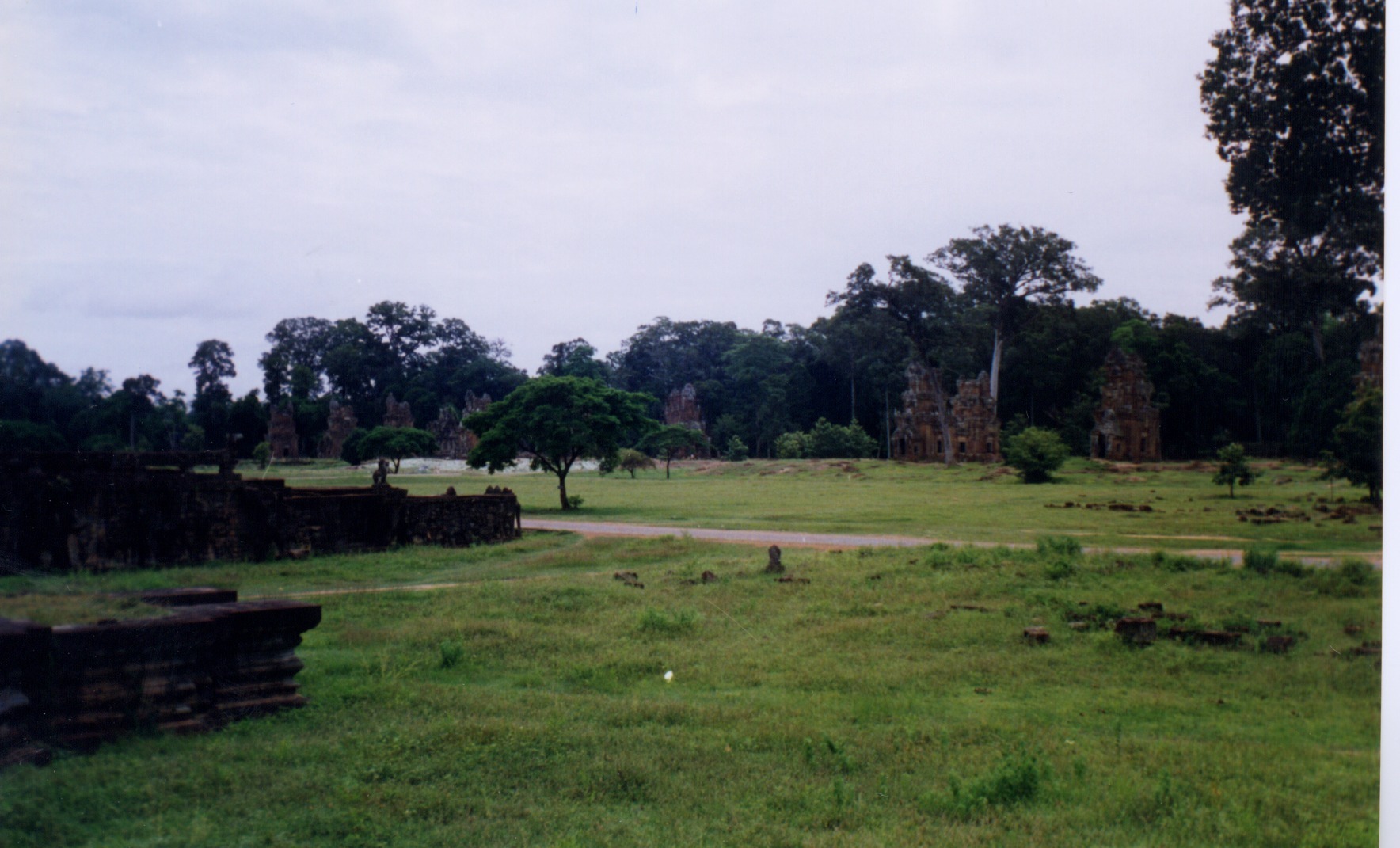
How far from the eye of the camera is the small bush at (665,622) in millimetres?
6008

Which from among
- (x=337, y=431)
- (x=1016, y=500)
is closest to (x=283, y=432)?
(x=337, y=431)

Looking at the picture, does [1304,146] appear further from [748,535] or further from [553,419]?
[748,535]

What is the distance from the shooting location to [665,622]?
6066mm

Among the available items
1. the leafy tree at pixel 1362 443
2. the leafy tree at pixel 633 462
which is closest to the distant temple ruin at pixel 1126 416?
the leafy tree at pixel 1362 443

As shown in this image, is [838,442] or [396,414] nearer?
[396,414]

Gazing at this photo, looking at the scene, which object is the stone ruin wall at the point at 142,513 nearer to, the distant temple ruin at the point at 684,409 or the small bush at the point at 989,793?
the distant temple ruin at the point at 684,409

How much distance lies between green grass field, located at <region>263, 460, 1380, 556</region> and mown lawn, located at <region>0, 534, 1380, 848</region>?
0.27 metres

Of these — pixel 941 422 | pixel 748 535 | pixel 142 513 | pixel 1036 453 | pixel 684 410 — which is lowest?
pixel 748 535

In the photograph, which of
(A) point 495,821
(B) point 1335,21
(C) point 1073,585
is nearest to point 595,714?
(A) point 495,821

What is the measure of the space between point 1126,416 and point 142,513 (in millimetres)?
6197

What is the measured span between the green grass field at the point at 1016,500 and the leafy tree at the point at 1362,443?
0.49 ft

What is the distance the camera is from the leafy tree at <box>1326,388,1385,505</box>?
205 inches

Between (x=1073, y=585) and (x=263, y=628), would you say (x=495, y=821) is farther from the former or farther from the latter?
(x=1073, y=585)

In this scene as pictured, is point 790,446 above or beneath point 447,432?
beneath
